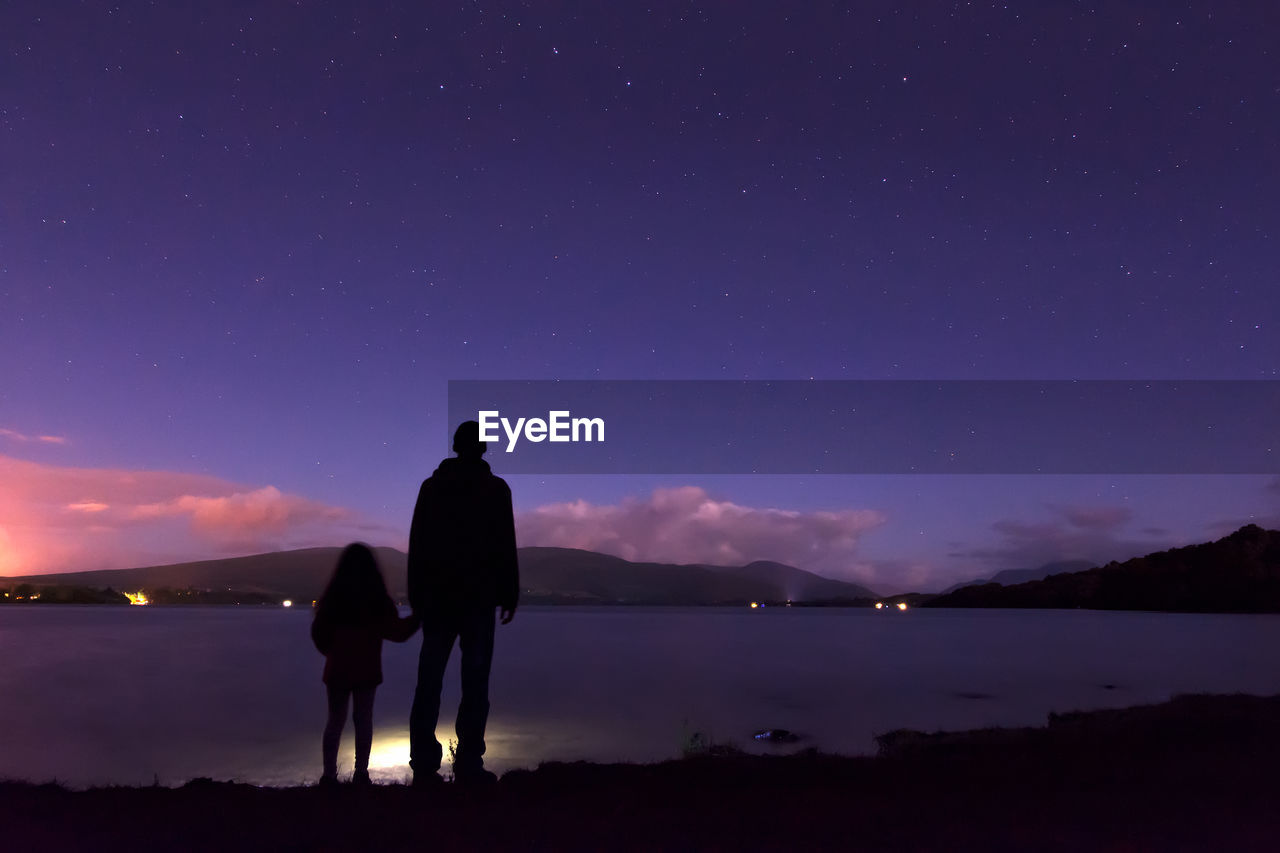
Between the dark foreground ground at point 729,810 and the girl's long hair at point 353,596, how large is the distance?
134cm

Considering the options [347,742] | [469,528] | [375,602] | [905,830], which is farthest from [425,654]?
[347,742]

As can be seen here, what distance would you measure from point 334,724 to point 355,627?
980mm

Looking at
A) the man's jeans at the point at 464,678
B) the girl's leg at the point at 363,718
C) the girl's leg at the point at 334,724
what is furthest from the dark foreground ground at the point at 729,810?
the girl's leg at the point at 363,718

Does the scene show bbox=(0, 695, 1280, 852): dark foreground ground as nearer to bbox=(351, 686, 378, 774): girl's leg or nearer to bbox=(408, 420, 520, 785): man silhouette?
bbox=(408, 420, 520, 785): man silhouette

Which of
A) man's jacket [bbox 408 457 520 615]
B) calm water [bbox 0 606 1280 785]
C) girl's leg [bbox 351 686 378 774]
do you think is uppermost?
man's jacket [bbox 408 457 520 615]

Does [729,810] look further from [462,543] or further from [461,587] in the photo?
[462,543]

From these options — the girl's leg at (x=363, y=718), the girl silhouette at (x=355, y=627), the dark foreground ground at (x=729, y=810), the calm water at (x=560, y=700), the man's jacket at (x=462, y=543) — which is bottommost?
the calm water at (x=560, y=700)

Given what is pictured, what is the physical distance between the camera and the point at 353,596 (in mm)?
7094

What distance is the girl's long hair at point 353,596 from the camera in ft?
23.2

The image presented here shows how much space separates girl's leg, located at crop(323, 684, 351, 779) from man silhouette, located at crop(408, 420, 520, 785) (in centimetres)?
71

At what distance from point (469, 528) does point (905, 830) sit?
382 centimetres

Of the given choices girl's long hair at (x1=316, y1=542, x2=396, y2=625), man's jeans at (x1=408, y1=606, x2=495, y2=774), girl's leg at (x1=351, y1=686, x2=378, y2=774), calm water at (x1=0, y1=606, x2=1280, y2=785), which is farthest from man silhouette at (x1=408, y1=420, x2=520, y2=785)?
calm water at (x1=0, y1=606, x2=1280, y2=785)

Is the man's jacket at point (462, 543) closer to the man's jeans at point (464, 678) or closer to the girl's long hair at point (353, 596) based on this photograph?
the man's jeans at point (464, 678)

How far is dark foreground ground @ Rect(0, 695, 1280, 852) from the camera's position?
4.81 m
